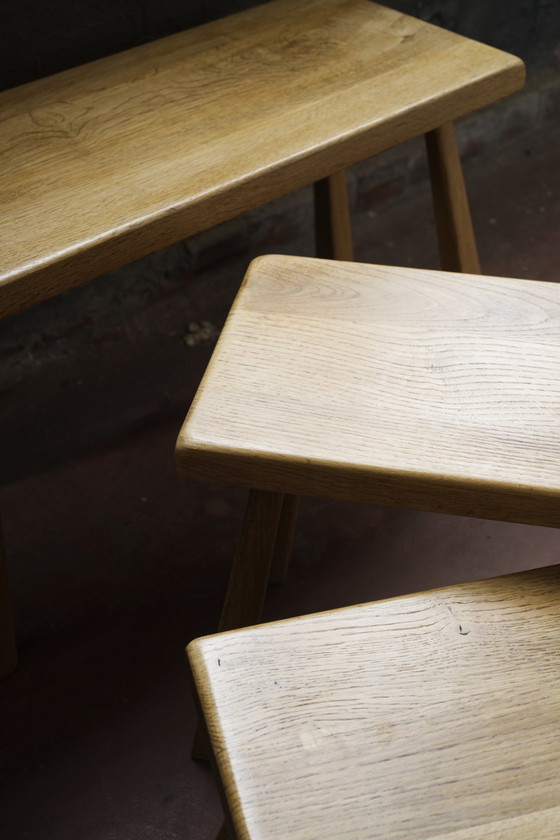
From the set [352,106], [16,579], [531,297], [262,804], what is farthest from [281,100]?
[262,804]

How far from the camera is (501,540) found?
1570 millimetres

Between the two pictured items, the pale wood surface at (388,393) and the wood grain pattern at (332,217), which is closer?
the pale wood surface at (388,393)

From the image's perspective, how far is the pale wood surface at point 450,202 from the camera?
1.50 meters

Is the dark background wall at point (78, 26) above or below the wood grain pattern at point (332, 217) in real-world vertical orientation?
above

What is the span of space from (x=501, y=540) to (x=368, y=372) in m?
0.76

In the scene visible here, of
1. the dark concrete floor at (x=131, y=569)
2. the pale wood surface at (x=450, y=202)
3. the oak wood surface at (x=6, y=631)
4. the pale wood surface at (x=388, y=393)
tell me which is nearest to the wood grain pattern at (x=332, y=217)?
the pale wood surface at (x=450, y=202)

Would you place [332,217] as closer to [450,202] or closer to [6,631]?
[450,202]

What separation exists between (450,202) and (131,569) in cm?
86

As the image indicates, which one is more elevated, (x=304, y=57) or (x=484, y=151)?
(x=304, y=57)

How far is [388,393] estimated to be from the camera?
902 mm

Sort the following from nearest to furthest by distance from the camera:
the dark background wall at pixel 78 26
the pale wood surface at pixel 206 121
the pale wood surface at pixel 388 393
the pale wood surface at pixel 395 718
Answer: the pale wood surface at pixel 395 718 → the pale wood surface at pixel 388 393 → the pale wood surface at pixel 206 121 → the dark background wall at pixel 78 26

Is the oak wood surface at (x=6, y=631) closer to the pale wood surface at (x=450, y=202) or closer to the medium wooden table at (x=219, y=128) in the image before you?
the medium wooden table at (x=219, y=128)

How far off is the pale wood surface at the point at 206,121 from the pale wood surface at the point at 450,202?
113mm

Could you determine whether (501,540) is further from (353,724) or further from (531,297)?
(353,724)
